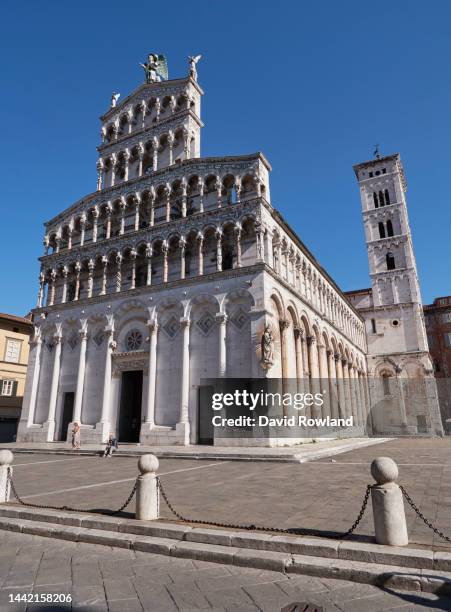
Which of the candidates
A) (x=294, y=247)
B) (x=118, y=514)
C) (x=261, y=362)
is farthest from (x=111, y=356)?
(x=118, y=514)

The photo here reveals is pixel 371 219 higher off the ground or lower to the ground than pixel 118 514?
higher

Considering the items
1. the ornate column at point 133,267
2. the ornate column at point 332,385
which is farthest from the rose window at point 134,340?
the ornate column at point 332,385

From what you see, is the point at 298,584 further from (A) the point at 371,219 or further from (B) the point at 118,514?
(A) the point at 371,219

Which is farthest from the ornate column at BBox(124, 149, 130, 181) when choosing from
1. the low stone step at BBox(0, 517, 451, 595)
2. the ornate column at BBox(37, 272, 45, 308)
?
the low stone step at BBox(0, 517, 451, 595)

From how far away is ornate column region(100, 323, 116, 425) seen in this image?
24281 millimetres

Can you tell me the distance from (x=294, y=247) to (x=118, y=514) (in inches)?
961

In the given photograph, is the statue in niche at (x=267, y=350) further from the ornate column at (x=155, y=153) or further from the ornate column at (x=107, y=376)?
the ornate column at (x=155, y=153)

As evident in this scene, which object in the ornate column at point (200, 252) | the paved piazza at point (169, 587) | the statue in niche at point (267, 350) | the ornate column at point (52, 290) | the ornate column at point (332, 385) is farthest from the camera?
the ornate column at point (332, 385)

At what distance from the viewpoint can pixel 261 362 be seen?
19594mm

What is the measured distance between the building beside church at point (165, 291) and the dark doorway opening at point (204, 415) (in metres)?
0.28

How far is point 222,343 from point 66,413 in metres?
13.1

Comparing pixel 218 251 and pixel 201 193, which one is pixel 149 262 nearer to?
pixel 218 251

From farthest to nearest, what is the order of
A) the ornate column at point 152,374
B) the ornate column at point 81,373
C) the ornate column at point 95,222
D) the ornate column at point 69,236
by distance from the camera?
the ornate column at point 69,236 < the ornate column at point 95,222 < the ornate column at point 81,373 < the ornate column at point 152,374

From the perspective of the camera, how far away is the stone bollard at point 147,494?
6391mm
